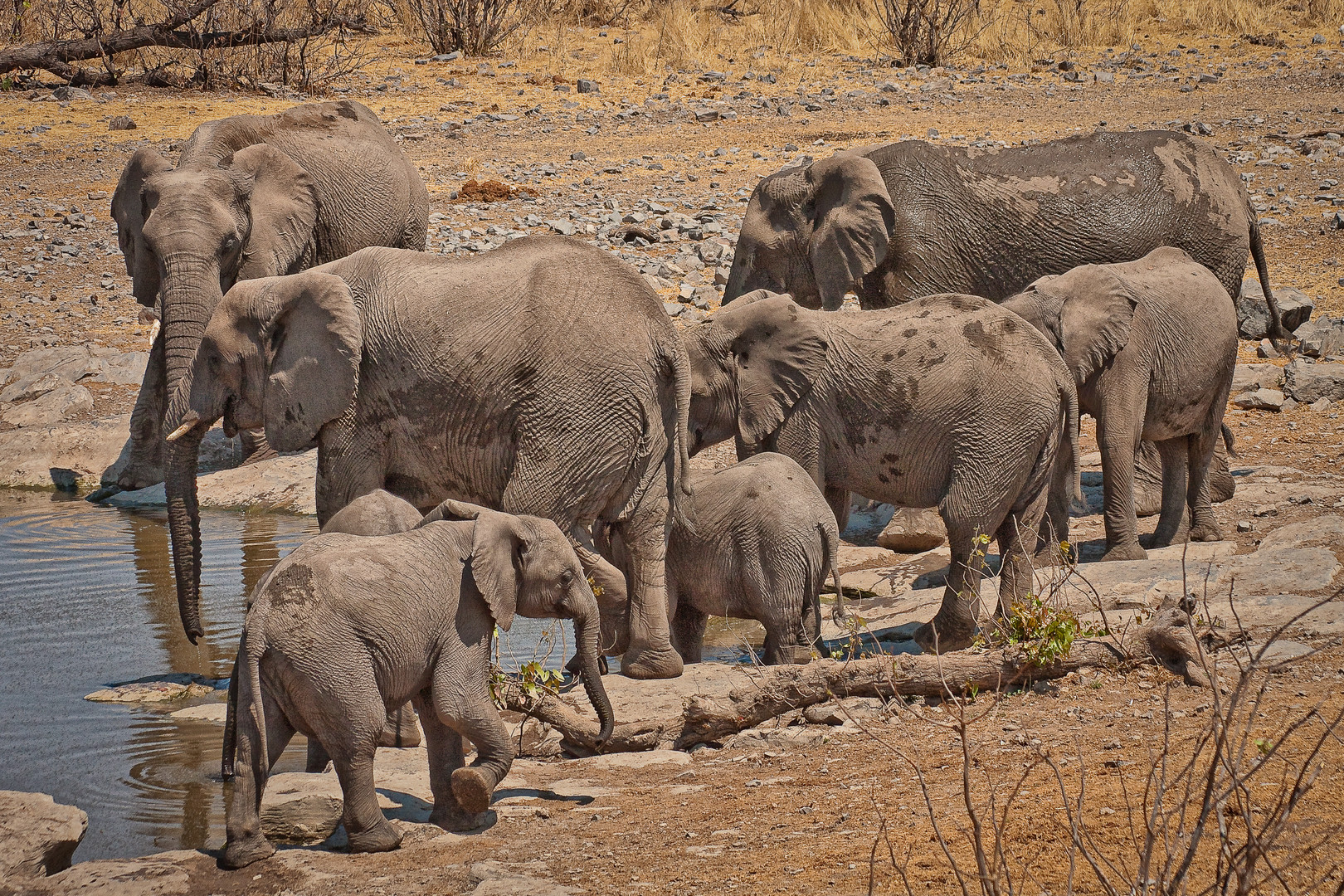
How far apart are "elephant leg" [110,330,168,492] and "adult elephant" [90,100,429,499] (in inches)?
0.7

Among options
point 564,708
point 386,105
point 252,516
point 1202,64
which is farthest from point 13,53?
point 564,708

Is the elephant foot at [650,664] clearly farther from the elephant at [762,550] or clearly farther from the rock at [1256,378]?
the rock at [1256,378]

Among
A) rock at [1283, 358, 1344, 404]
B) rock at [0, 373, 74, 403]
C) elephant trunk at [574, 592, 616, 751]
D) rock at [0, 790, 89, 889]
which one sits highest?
elephant trunk at [574, 592, 616, 751]

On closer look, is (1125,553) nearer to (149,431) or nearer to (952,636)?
(952,636)

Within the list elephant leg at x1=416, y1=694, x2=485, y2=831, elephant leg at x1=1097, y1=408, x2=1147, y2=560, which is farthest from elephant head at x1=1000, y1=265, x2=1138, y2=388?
elephant leg at x1=416, y1=694, x2=485, y2=831

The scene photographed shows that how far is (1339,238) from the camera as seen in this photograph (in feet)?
50.5

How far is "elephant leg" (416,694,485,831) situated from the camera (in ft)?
17.1

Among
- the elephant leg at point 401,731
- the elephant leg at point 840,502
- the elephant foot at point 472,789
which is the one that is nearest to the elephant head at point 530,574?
the elephant foot at point 472,789

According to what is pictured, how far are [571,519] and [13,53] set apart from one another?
17468 millimetres

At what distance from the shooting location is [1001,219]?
1044cm

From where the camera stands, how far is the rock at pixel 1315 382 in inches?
474

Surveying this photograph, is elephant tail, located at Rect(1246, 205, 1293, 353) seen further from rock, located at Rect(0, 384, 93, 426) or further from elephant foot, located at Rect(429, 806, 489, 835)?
rock, located at Rect(0, 384, 93, 426)

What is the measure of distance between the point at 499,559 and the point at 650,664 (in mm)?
1744

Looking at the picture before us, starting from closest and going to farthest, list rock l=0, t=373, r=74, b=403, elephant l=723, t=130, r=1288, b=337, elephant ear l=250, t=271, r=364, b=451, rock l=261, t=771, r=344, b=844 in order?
1. rock l=261, t=771, r=344, b=844
2. elephant ear l=250, t=271, r=364, b=451
3. elephant l=723, t=130, r=1288, b=337
4. rock l=0, t=373, r=74, b=403
